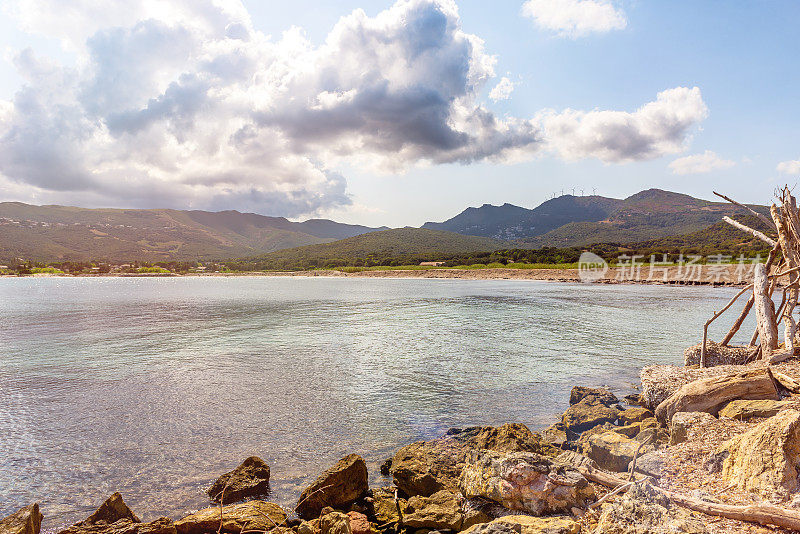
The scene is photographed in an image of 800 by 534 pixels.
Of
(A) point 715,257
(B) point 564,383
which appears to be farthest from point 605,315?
(A) point 715,257

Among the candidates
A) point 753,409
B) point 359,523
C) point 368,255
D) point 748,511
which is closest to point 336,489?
point 359,523

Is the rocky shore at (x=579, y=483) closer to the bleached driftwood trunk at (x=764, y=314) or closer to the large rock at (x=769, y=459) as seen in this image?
the large rock at (x=769, y=459)

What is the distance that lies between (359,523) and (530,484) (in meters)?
2.56

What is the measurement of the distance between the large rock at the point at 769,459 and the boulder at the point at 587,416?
4.45m

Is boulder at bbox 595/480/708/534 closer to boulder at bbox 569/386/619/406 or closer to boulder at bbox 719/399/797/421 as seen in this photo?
boulder at bbox 719/399/797/421

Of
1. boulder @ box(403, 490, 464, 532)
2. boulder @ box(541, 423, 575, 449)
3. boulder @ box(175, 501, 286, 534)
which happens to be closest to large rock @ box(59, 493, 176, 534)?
boulder @ box(175, 501, 286, 534)

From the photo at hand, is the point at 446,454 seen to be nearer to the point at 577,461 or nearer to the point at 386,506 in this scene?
the point at 386,506

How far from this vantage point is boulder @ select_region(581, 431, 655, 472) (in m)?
6.51

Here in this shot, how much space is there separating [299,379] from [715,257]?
322 ft

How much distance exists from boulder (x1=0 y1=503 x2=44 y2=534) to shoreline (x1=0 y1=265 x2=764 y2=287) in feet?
294

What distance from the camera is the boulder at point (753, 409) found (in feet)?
20.2

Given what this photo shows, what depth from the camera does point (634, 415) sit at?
29.3ft

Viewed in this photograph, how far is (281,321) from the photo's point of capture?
30.0 m

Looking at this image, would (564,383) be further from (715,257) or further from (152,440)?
(715,257)
